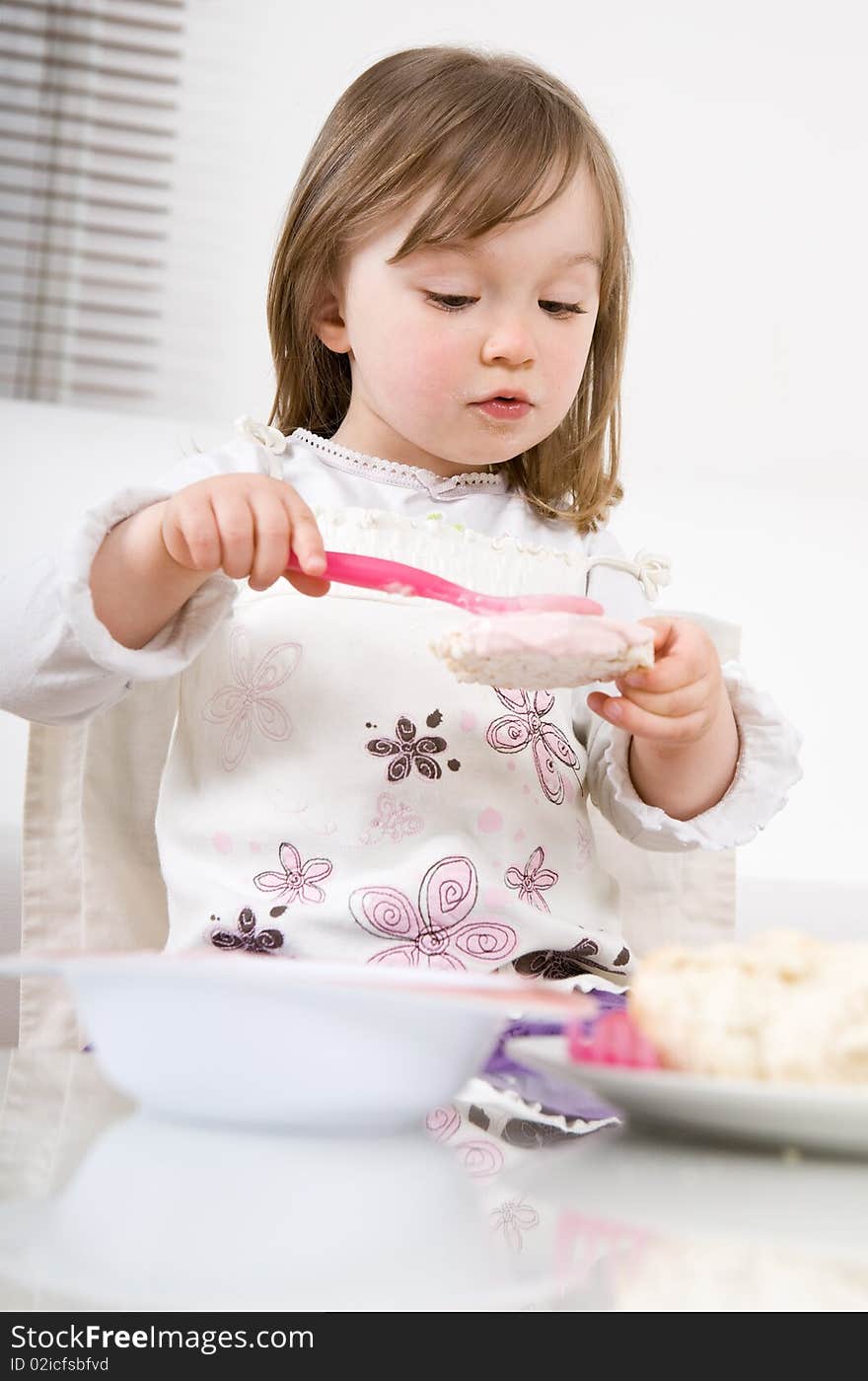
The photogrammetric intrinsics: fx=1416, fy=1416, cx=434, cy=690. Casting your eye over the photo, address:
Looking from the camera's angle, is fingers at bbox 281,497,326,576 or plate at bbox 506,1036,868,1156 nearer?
plate at bbox 506,1036,868,1156

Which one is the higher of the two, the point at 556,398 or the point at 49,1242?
the point at 556,398

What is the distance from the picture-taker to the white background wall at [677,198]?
2367 mm

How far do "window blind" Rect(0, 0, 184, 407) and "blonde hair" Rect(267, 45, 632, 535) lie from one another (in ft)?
3.73

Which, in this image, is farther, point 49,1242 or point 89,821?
point 89,821

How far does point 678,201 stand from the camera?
2.40 meters

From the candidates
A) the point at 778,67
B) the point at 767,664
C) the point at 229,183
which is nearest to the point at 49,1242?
the point at 767,664

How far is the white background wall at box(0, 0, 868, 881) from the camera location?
2367 mm

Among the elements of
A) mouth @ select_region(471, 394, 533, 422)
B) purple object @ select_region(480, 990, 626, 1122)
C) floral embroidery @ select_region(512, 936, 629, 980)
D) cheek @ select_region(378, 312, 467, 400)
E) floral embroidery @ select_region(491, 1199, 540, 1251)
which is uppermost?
cheek @ select_region(378, 312, 467, 400)

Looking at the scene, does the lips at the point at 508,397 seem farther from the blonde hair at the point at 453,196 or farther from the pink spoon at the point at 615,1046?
the pink spoon at the point at 615,1046

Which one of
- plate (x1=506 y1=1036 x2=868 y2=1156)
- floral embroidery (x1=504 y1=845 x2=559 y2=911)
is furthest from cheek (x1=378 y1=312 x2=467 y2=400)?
plate (x1=506 y1=1036 x2=868 y2=1156)

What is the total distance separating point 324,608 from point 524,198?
334 millimetres

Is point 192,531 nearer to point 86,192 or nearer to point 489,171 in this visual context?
point 489,171

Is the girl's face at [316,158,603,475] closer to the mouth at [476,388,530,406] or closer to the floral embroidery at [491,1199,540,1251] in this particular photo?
the mouth at [476,388,530,406]
